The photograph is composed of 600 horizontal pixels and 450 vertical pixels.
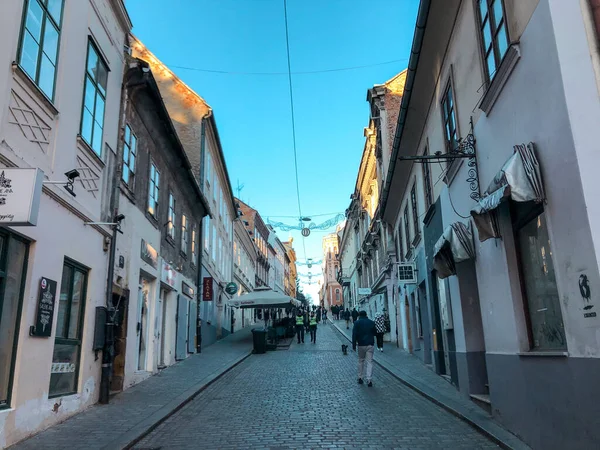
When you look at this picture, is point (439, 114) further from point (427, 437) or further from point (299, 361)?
point (299, 361)

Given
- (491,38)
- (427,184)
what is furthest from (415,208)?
(491,38)

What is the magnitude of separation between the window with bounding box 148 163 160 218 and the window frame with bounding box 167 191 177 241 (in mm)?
1493

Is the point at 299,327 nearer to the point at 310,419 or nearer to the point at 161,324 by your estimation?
the point at 161,324

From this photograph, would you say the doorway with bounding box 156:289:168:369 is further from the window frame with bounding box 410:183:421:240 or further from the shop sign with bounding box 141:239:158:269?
the window frame with bounding box 410:183:421:240

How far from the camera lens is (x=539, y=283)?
19.9ft

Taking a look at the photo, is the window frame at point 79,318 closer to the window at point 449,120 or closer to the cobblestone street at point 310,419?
the cobblestone street at point 310,419

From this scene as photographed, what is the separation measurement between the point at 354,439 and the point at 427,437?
1.00 m

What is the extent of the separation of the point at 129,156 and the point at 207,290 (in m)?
10.2

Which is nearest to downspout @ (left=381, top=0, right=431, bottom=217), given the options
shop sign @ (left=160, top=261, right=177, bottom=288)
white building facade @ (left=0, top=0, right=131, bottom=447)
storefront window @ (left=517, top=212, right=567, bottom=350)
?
storefront window @ (left=517, top=212, right=567, bottom=350)

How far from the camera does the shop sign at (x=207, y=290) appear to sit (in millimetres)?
20906

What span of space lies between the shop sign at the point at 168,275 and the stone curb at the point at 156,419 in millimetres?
3355

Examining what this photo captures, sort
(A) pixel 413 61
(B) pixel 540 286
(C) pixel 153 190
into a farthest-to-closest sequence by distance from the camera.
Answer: (C) pixel 153 190
(A) pixel 413 61
(B) pixel 540 286

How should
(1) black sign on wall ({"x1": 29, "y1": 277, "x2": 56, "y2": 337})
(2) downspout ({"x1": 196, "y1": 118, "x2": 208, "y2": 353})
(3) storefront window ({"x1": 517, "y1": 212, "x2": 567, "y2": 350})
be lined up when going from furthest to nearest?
(2) downspout ({"x1": 196, "y1": 118, "x2": 208, "y2": 353}), (1) black sign on wall ({"x1": 29, "y1": 277, "x2": 56, "y2": 337}), (3) storefront window ({"x1": 517, "y1": 212, "x2": 567, "y2": 350})

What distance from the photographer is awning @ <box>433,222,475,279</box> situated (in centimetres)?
833
